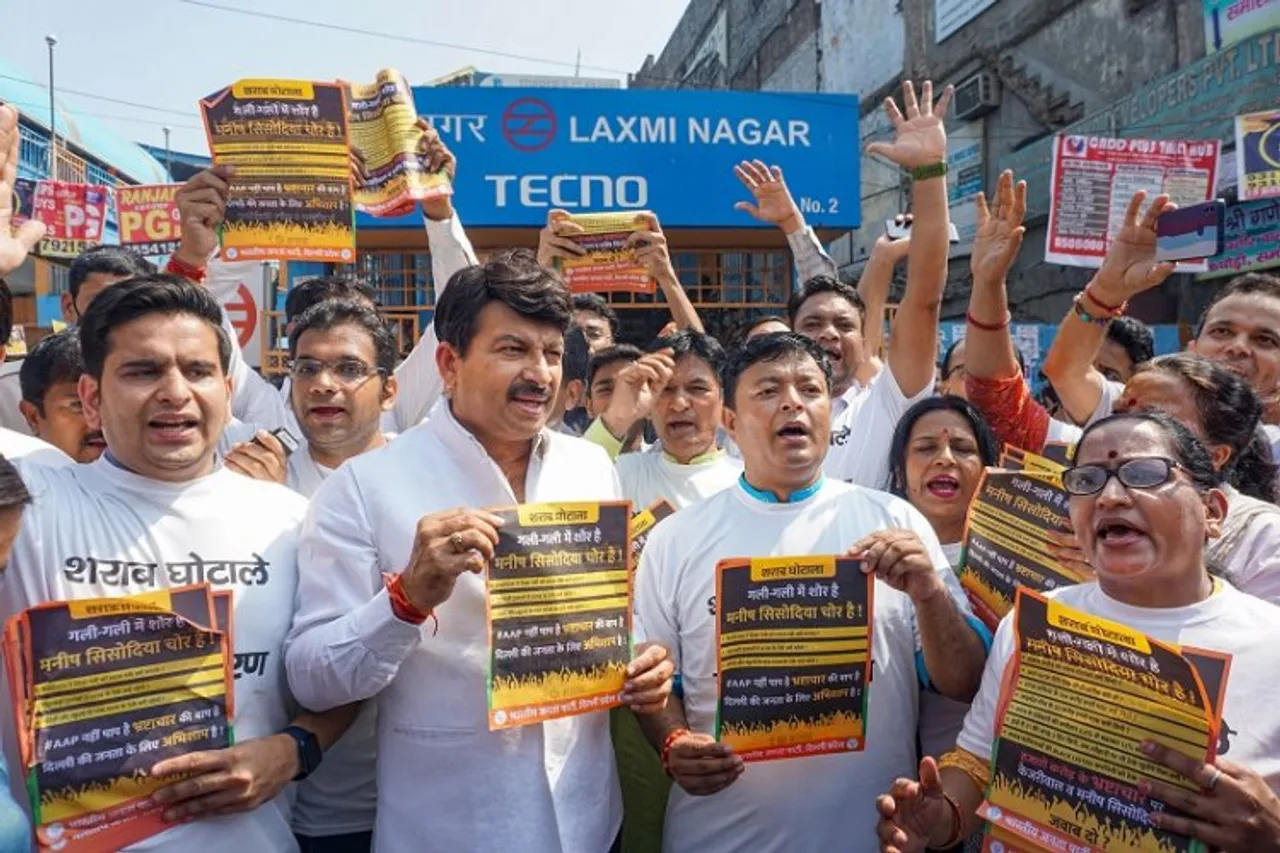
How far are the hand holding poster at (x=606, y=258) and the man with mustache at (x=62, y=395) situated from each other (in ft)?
7.18

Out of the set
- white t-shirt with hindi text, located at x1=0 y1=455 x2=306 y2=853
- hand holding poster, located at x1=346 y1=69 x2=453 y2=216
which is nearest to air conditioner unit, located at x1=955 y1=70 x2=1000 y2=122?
hand holding poster, located at x1=346 y1=69 x2=453 y2=216

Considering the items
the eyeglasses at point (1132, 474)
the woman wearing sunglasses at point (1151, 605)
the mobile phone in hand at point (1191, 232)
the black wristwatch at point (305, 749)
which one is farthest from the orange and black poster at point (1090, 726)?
the mobile phone in hand at point (1191, 232)

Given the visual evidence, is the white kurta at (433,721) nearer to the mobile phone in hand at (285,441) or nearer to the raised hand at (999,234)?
the mobile phone in hand at (285,441)

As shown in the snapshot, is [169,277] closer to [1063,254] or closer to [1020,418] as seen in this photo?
[1020,418]

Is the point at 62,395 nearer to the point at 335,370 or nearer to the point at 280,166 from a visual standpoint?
the point at 335,370

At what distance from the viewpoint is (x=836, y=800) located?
2.44 metres

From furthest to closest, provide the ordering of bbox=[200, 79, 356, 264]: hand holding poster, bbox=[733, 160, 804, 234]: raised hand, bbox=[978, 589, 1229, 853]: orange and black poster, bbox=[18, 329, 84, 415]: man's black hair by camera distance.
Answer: bbox=[733, 160, 804, 234]: raised hand, bbox=[200, 79, 356, 264]: hand holding poster, bbox=[18, 329, 84, 415]: man's black hair, bbox=[978, 589, 1229, 853]: orange and black poster

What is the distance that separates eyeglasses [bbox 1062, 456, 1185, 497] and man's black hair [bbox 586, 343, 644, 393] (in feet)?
8.25

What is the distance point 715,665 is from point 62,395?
229 centimetres

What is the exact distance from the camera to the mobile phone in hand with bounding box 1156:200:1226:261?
3.59 m

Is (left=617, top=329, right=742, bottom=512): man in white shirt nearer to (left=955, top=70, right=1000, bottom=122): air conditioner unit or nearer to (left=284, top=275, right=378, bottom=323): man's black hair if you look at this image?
(left=284, top=275, right=378, bottom=323): man's black hair

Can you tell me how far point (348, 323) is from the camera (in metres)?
3.27

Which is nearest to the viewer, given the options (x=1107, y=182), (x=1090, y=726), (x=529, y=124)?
(x=1090, y=726)

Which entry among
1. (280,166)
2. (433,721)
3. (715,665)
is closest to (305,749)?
(433,721)
